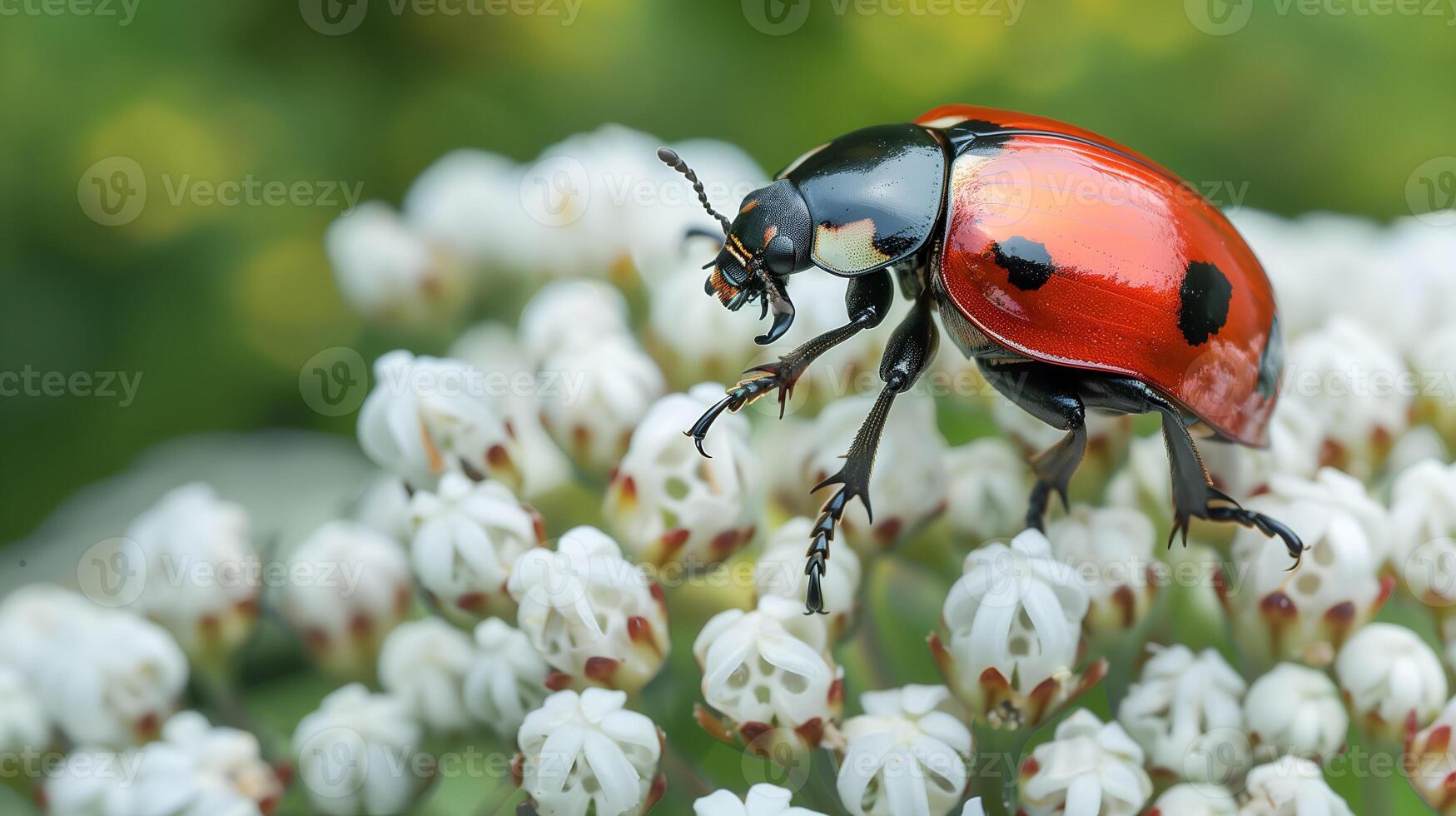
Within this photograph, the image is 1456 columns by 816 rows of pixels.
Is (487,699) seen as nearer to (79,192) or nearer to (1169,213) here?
(1169,213)

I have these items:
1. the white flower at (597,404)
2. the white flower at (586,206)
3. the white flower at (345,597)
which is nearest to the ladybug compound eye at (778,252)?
the white flower at (597,404)

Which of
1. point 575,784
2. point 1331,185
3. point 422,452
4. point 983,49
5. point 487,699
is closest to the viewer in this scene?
point 575,784

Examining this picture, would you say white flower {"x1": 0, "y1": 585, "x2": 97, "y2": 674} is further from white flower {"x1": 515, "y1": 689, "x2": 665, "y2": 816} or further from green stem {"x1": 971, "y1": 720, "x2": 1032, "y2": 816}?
green stem {"x1": 971, "y1": 720, "x2": 1032, "y2": 816}

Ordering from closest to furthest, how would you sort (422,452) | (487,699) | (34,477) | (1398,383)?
(487,699) < (422,452) < (1398,383) < (34,477)

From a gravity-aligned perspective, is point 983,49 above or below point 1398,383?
above

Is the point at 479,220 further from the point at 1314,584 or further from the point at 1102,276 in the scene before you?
the point at 1314,584

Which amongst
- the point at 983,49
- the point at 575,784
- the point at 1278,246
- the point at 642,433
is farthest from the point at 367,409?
the point at 1278,246
